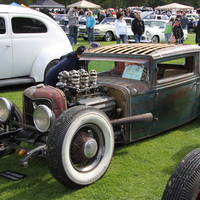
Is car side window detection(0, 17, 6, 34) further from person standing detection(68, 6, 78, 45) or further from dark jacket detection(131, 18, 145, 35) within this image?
person standing detection(68, 6, 78, 45)

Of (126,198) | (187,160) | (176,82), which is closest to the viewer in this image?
(187,160)

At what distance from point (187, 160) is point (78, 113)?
4.11 ft

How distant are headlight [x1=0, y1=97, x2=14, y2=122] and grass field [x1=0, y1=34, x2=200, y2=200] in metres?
0.60

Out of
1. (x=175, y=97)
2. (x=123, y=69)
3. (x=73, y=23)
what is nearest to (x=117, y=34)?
(x=73, y=23)

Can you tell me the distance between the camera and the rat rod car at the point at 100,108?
3.10m

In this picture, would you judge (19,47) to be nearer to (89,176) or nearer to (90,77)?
(90,77)

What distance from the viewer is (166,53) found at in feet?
13.9

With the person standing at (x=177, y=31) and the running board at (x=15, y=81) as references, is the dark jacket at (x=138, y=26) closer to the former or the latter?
the person standing at (x=177, y=31)

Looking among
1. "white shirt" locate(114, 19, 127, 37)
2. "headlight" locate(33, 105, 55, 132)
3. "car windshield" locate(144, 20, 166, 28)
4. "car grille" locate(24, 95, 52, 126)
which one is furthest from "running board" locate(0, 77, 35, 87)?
"car windshield" locate(144, 20, 166, 28)

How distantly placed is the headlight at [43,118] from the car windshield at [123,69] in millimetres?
1475

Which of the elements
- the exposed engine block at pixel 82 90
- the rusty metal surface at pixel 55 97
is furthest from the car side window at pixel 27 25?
the rusty metal surface at pixel 55 97

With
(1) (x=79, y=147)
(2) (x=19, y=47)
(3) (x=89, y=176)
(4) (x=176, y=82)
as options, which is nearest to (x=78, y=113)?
(1) (x=79, y=147)

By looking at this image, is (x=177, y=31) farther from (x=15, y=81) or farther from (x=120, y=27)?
(x=15, y=81)

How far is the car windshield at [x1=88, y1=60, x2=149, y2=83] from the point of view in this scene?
13.8 ft
